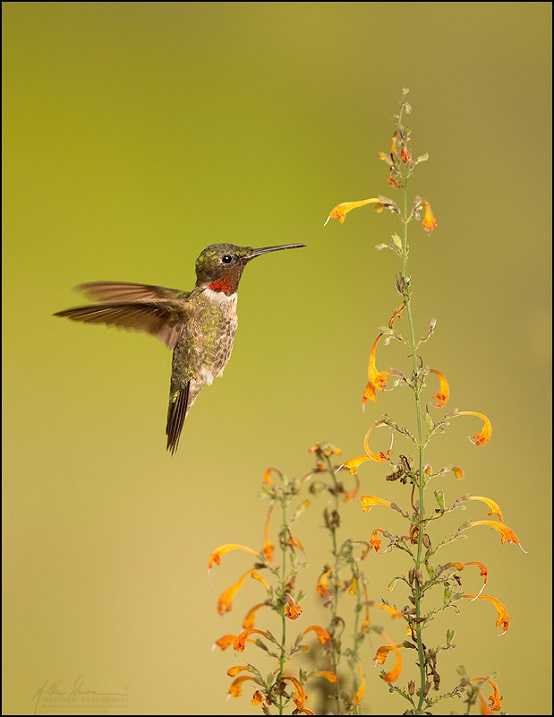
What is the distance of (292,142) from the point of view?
359 centimetres

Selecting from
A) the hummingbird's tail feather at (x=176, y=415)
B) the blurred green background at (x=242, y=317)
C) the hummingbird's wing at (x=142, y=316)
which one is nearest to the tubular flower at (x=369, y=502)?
the hummingbird's tail feather at (x=176, y=415)

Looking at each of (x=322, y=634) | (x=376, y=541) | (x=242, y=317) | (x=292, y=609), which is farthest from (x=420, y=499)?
(x=242, y=317)

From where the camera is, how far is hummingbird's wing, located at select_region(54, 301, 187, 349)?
1239 millimetres

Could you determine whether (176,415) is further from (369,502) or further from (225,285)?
(369,502)

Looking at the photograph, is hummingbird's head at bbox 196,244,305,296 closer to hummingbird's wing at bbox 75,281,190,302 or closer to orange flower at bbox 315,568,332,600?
hummingbird's wing at bbox 75,281,190,302

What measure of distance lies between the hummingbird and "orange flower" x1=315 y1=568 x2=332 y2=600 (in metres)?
0.30

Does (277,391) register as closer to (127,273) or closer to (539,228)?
(127,273)

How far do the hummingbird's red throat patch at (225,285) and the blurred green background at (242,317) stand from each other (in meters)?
1.21

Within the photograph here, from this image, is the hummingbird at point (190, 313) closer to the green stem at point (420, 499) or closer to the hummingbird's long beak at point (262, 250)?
the hummingbird's long beak at point (262, 250)

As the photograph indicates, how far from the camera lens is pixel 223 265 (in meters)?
1.23

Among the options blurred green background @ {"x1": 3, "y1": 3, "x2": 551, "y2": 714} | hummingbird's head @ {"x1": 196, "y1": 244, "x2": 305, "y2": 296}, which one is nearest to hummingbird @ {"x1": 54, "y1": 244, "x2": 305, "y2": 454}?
hummingbird's head @ {"x1": 196, "y1": 244, "x2": 305, "y2": 296}

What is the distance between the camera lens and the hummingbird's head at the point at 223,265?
3.99 feet

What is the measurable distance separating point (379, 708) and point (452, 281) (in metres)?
1.74

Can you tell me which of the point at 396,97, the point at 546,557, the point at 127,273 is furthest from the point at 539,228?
the point at 127,273
